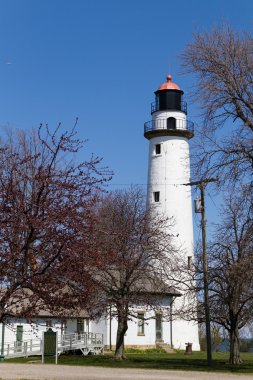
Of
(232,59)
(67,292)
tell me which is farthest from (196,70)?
(67,292)

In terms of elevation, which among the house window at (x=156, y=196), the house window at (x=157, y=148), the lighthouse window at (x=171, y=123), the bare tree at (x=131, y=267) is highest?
the lighthouse window at (x=171, y=123)

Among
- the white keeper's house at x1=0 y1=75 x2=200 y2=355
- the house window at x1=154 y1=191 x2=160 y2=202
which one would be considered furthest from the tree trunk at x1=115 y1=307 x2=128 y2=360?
the house window at x1=154 y1=191 x2=160 y2=202

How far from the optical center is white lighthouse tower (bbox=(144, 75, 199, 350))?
45.6m

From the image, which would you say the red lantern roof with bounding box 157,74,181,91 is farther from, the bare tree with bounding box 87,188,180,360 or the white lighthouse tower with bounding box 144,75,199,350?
the bare tree with bounding box 87,188,180,360

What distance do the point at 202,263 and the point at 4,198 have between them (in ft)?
71.2

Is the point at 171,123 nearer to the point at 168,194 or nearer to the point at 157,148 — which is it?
the point at 157,148

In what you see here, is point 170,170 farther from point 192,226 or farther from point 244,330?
point 244,330

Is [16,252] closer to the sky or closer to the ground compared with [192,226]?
closer to the ground

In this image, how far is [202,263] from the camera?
102ft

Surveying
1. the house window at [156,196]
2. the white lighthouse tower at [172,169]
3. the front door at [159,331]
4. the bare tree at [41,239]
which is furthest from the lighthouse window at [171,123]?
the bare tree at [41,239]

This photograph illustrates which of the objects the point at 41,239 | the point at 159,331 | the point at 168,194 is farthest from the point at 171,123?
the point at 41,239

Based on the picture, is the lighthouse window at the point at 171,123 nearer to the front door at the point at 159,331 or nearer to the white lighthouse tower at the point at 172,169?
the white lighthouse tower at the point at 172,169

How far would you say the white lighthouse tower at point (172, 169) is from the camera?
45594mm

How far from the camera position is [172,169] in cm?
4622
